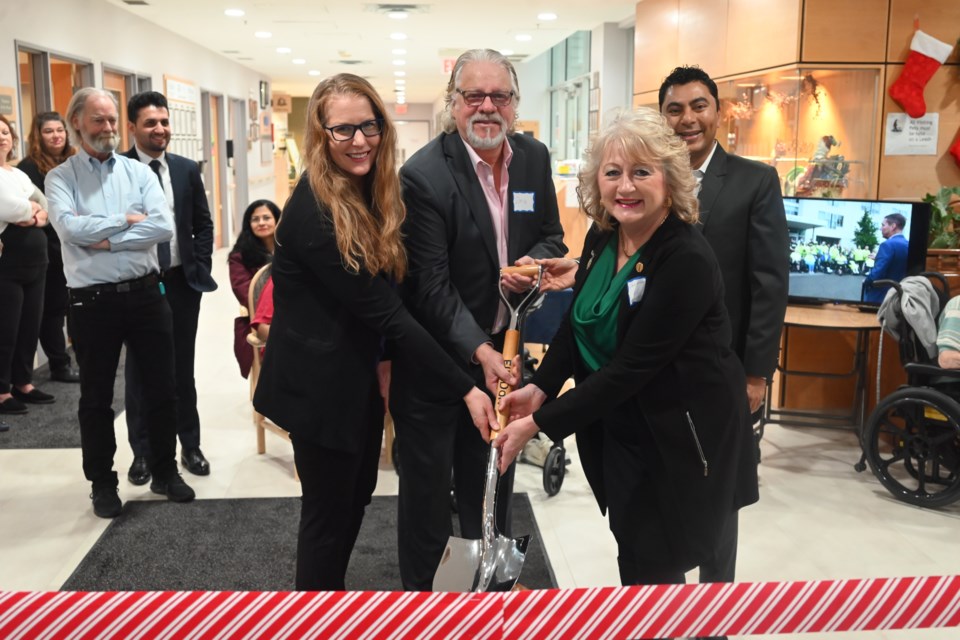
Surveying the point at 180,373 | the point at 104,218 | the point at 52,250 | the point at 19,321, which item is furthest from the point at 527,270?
the point at 52,250

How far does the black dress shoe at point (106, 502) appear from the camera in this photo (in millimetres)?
3619

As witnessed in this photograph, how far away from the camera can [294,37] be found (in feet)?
37.8

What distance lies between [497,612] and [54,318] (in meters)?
5.36

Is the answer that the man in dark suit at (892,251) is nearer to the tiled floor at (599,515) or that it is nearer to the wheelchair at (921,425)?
the wheelchair at (921,425)

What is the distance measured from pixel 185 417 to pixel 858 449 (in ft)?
10.9

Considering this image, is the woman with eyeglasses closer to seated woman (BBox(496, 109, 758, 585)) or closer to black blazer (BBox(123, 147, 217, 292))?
seated woman (BBox(496, 109, 758, 585))

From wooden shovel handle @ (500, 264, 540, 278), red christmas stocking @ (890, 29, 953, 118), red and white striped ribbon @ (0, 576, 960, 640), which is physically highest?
red christmas stocking @ (890, 29, 953, 118)

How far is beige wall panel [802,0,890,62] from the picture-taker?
16.2ft

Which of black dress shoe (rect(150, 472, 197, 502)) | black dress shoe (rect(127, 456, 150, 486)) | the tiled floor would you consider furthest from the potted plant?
black dress shoe (rect(127, 456, 150, 486))

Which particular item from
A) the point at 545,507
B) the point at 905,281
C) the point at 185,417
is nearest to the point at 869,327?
→ the point at 905,281

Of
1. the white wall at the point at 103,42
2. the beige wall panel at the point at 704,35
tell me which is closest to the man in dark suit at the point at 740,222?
the beige wall panel at the point at 704,35

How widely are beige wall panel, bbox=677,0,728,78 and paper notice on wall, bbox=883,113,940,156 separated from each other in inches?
53.5

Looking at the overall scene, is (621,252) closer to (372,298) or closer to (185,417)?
(372,298)

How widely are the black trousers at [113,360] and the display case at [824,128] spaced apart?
355cm
